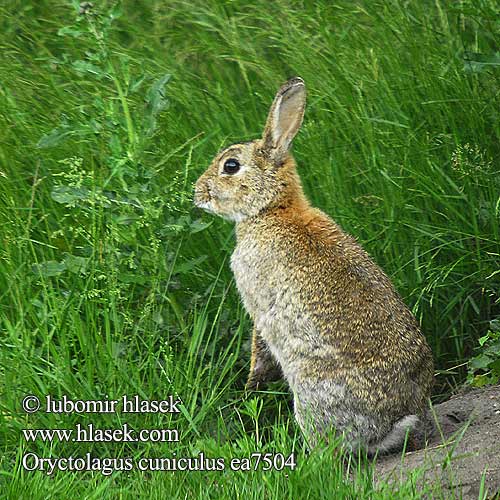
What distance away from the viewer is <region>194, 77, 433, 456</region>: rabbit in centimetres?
488

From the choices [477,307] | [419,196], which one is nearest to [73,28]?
[419,196]

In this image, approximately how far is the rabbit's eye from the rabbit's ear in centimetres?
14

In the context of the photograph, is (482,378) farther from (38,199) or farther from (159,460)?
(38,199)

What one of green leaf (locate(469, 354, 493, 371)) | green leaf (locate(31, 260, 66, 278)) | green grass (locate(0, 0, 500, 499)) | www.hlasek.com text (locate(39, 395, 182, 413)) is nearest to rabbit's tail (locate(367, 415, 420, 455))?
green grass (locate(0, 0, 500, 499))

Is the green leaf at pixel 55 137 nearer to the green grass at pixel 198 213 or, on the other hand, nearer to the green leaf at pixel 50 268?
the green grass at pixel 198 213

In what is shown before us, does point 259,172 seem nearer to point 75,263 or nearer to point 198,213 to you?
point 198,213

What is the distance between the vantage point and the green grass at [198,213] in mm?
5035

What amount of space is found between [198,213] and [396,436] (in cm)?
164

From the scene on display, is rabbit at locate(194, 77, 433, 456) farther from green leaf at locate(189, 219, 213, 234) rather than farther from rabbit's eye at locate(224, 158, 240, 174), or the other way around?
green leaf at locate(189, 219, 213, 234)

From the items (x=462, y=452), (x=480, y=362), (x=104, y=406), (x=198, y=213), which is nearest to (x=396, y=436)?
(x=462, y=452)

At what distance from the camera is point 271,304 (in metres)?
5.25

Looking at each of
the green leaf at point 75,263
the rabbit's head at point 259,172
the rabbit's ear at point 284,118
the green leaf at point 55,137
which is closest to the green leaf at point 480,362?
the rabbit's head at point 259,172

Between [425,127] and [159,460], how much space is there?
2.23 m

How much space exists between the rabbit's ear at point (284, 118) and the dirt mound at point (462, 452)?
51.6 inches
